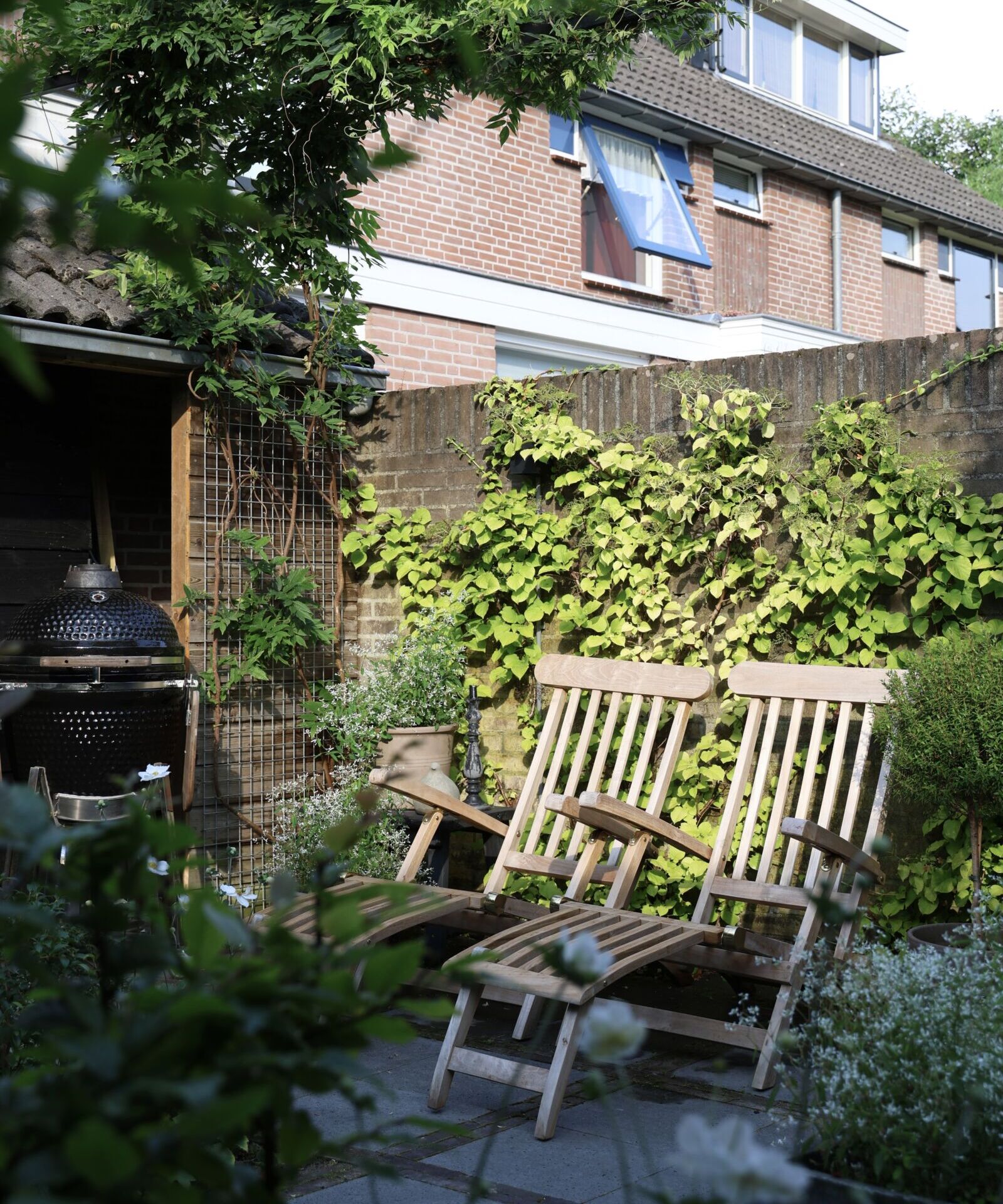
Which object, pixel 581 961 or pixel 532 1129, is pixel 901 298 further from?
pixel 581 961

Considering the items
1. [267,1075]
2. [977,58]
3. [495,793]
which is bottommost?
[495,793]

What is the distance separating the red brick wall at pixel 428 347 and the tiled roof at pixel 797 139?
8.86ft

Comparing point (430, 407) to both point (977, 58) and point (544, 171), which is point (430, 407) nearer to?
point (544, 171)

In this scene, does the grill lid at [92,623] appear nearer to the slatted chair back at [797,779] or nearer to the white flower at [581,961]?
the slatted chair back at [797,779]

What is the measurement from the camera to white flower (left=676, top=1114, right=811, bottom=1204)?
0.70m

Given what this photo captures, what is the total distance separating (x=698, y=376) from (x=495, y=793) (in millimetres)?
1835

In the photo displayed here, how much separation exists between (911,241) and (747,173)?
3087 mm

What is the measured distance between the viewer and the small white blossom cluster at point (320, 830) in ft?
15.2

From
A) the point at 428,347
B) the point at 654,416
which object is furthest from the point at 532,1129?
the point at 428,347

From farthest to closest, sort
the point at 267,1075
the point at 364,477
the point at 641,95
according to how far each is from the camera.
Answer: the point at 641,95
the point at 364,477
the point at 267,1075

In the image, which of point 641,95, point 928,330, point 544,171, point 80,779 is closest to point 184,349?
point 80,779

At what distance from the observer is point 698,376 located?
4473 millimetres

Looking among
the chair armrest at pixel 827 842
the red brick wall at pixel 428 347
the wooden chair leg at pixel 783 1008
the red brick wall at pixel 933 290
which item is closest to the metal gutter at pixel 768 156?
the red brick wall at pixel 933 290

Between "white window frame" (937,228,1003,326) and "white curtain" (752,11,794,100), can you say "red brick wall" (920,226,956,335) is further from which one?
"white curtain" (752,11,794,100)
